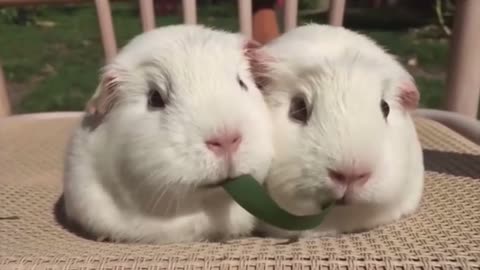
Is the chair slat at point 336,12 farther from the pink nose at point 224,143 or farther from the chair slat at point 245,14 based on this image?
the pink nose at point 224,143

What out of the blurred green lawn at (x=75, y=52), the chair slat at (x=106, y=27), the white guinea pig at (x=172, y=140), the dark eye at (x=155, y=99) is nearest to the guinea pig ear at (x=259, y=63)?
the white guinea pig at (x=172, y=140)

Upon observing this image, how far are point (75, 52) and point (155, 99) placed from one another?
303 cm

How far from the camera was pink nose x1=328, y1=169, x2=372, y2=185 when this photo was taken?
2.60ft

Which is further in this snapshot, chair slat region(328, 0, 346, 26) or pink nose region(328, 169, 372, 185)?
chair slat region(328, 0, 346, 26)

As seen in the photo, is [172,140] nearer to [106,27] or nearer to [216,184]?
[216,184]

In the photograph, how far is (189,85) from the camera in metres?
0.83

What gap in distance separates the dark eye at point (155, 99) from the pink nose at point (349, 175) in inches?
8.9

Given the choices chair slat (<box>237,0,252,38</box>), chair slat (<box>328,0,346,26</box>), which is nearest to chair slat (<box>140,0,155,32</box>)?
chair slat (<box>237,0,252,38</box>)

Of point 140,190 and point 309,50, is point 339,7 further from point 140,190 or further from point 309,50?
point 140,190

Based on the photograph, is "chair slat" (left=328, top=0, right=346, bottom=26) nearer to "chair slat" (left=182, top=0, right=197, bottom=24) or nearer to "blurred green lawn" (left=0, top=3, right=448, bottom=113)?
"chair slat" (left=182, top=0, right=197, bottom=24)

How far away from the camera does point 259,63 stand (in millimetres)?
911

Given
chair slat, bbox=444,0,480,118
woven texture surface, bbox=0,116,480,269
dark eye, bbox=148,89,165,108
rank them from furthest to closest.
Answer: chair slat, bbox=444,0,480,118, dark eye, bbox=148,89,165,108, woven texture surface, bbox=0,116,480,269

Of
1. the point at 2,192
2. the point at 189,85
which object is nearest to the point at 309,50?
the point at 189,85

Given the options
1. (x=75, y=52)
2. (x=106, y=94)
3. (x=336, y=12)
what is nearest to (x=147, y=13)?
(x=336, y=12)
